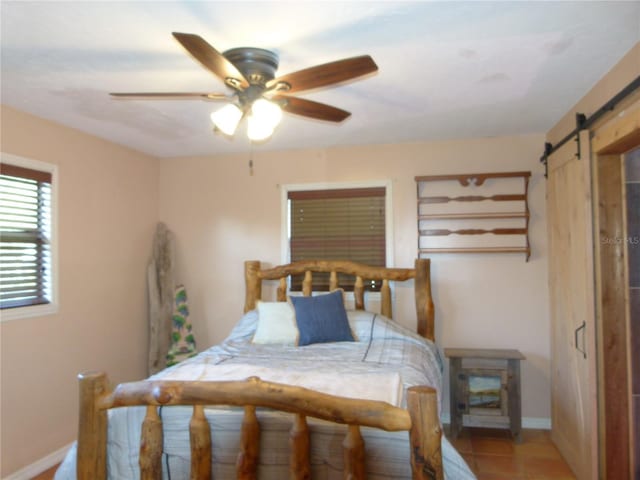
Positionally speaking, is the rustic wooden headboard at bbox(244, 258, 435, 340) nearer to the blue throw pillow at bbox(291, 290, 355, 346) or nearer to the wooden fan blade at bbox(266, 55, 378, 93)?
the blue throw pillow at bbox(291, 290, 355, 346)

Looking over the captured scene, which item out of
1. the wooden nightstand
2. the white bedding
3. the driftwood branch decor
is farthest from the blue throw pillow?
the driftwood branch decor

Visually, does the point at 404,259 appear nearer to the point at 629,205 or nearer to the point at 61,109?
the point at 629,205

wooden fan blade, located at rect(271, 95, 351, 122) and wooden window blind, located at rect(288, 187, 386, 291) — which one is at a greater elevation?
wooden fan blade, located at rect(271, 95, 351, 122)

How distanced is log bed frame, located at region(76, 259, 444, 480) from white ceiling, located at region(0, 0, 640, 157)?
1.38 m

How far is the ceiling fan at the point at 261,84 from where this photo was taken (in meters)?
1.53

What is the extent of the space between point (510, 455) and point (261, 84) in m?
2.85

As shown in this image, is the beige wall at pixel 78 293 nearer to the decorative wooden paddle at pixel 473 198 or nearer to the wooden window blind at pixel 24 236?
the wooden window blind at pixel 24 236

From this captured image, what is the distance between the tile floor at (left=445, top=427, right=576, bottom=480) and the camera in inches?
105

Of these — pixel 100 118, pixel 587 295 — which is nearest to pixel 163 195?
pixel 100 118

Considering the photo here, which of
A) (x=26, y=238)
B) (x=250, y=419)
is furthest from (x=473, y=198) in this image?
(x=26, y=238)

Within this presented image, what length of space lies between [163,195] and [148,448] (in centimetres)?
290

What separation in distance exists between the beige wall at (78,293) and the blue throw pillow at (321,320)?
1.52 meters

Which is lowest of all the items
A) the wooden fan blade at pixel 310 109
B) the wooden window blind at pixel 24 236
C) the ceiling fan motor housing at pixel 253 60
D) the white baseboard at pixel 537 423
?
the white baseboard at pixel 537 423

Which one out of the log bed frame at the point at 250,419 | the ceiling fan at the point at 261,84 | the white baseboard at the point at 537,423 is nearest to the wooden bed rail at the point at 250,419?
the log bed frame at the point at 250,419
